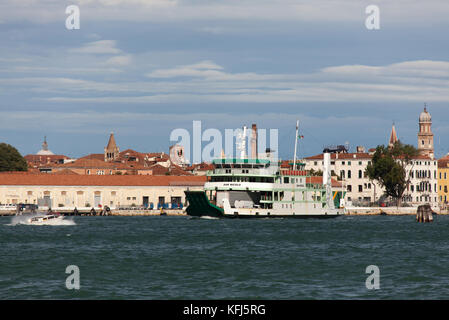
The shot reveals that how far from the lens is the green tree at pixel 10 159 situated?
11619 cm

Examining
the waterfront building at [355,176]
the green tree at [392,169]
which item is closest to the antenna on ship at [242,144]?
the green tree at [392,169]

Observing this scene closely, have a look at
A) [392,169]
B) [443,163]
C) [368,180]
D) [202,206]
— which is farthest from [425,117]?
[202,206]

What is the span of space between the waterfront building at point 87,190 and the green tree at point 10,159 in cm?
1575

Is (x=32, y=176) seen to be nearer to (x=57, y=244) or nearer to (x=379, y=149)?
(x=379, y=149)

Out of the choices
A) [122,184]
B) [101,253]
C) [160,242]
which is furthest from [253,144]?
[101,253]

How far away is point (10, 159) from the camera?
118 meters

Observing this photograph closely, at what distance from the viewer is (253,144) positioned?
124250 millimetres

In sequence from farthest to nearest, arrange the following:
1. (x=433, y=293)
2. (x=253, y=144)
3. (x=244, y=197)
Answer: (x=253, y=144)
(x=244, y=197)
(x=433, y=293)

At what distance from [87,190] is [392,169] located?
138 feet

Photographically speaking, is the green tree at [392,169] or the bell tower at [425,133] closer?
the green tree at [392,169]

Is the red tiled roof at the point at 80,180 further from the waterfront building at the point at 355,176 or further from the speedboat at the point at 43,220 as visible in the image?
the waterfront building at the point at 355,176

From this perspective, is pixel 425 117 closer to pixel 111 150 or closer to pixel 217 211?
pixel 111 150

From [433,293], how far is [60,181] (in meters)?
79.3

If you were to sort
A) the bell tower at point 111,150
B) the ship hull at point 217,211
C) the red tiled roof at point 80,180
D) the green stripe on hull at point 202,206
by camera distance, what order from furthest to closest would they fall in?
the bell tower at point 111,150
the red tiled roof at point 80,180
the green stripe on hull at point 202,206
the ship hull at point 217,211
